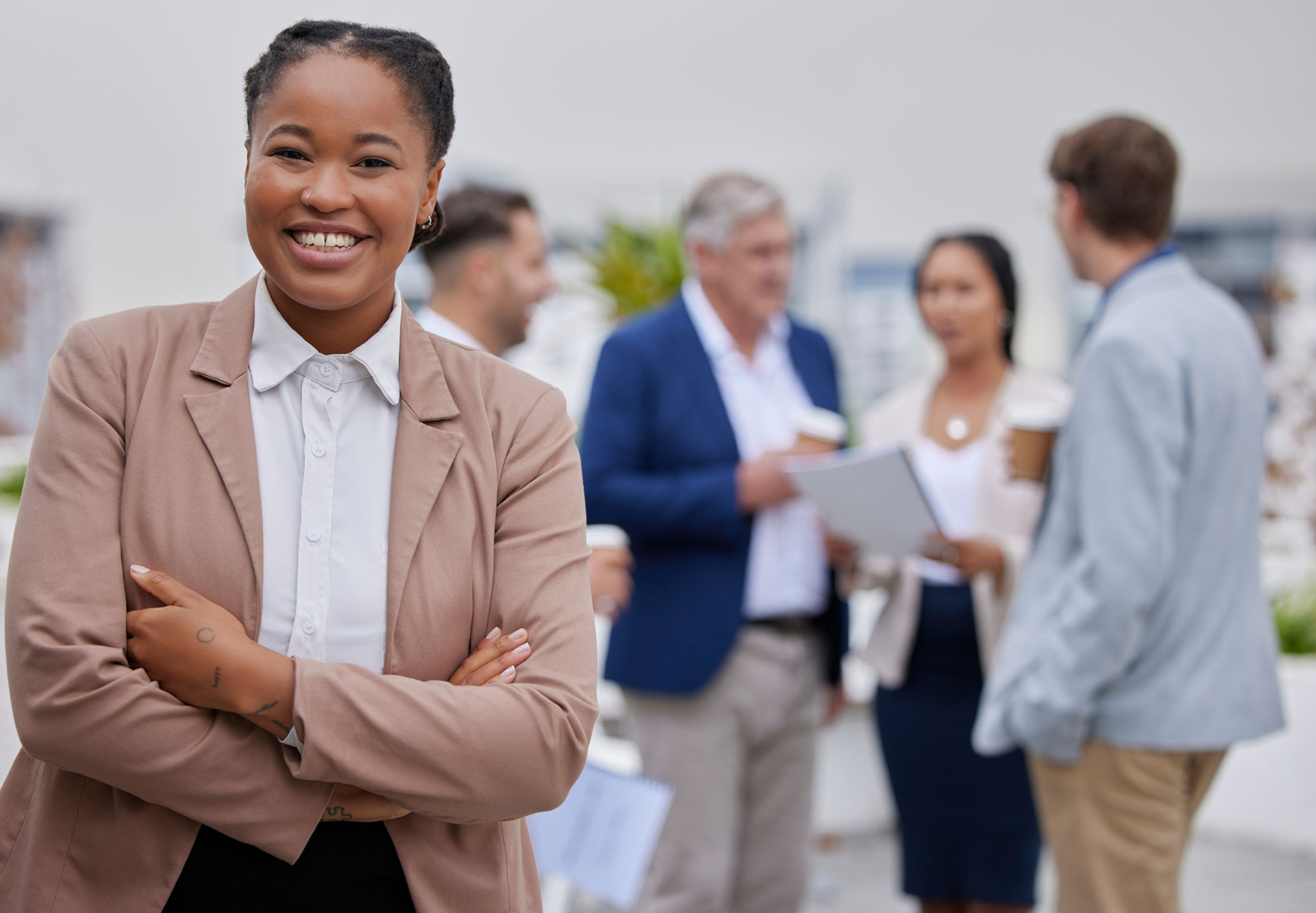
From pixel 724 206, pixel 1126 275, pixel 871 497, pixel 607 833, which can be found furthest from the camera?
pixel 724 206

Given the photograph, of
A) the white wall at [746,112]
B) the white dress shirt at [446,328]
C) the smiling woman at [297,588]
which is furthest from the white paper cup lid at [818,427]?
the white wall at [746,112]

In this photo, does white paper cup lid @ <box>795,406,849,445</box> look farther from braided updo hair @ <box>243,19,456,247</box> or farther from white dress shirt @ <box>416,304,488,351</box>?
braided updo hair @ <box>243,19,456,247</box>

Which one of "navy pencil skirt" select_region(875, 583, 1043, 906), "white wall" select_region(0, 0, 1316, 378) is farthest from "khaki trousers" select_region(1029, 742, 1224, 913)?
"white wall" select_region(0, 0, 1316, 378)

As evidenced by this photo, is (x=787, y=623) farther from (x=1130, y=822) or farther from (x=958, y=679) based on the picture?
(x=1130, y=822)

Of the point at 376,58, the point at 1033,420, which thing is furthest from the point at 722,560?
the point at 376,58

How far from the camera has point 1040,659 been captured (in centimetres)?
190

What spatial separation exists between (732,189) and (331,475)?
168cm

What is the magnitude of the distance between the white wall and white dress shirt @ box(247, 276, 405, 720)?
5.07m

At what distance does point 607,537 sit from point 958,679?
2.84ft

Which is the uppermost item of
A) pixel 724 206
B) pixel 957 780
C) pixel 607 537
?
pixel 724 206

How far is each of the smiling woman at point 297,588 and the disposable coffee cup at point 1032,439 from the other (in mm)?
1237

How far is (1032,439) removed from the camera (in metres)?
2.06

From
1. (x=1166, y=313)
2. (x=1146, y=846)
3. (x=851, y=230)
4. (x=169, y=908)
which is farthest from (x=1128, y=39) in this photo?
(x=169, y=908)

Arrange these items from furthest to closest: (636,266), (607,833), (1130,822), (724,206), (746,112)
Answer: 1. (746,112)
2. (636,266)
3. (724,206)
4. (1130,822)
5. (607,833)
